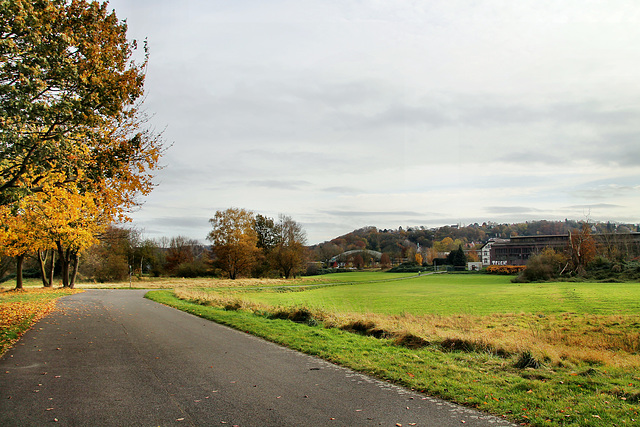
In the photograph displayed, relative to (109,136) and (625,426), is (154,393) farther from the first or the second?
(109,136)

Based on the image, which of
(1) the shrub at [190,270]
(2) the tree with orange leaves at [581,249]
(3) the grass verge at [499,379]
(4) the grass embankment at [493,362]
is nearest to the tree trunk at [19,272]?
(4) the grass embankment at [493,362]

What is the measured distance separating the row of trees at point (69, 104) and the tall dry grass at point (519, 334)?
8.50m

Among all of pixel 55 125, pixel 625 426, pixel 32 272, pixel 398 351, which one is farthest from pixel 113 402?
pixel 32 272

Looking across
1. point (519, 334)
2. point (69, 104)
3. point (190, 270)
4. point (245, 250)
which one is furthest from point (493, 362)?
point (190, 270)

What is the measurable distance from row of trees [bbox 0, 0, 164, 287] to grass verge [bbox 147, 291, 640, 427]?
7.96 meters

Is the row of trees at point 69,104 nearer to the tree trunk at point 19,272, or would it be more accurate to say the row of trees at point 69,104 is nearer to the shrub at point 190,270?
the tree trunk at point 19,272

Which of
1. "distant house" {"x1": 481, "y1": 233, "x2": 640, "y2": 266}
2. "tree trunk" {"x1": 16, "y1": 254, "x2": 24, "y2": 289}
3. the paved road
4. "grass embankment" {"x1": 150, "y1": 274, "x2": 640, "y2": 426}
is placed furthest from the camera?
"distant house" {"x1": 481, "y1": 233, "x2": 640, "y2": 266}

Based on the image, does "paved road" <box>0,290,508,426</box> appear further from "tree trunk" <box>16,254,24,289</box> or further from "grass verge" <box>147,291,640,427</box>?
"tree trunk" <box>16,254,24,289</box>

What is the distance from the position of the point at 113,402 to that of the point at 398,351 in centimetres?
642

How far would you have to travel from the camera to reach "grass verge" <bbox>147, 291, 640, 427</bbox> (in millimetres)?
5746

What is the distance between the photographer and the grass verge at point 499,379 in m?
5.75

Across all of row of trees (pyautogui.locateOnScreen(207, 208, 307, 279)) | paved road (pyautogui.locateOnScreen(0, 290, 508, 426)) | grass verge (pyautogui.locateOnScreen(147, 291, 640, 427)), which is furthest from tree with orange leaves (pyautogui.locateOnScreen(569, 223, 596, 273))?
paved road (pyautogui.locateOnScreen(0, 290, 508, 426))

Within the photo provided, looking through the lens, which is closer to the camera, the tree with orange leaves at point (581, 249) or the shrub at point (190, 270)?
the tree with orange leaves at point (581, 249)

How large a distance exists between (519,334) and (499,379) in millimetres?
8175
